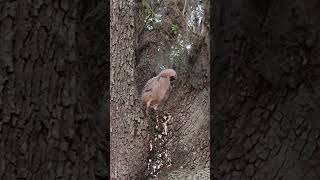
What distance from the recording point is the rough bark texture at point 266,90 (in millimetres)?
245

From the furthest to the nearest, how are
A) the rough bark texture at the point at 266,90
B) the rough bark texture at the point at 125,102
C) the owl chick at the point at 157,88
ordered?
the owl chick at the point at 157,88 → the rough bark texture at the point at 125,102 → the rough bark texture at the point at 266,90

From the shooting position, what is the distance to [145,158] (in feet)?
8.11

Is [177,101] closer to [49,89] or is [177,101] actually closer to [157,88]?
[157,88]

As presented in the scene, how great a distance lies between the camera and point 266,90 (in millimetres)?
250

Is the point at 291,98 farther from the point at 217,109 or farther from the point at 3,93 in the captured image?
the point at 3,93

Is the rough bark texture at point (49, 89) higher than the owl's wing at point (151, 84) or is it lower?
lower

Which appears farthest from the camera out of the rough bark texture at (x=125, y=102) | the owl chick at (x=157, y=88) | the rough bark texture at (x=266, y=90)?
the owl chick at (x=157, y=88)

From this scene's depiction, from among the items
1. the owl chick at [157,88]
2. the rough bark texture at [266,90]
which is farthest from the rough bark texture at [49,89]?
the owl chick at [157,88]

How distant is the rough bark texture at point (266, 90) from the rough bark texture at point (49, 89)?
63 millimetres

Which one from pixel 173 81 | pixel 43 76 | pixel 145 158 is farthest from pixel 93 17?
pixel 173 81

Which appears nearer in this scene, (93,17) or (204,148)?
(93,17)

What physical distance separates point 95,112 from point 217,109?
63 mm

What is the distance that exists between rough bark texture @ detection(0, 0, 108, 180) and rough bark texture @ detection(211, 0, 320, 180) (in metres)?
0.06

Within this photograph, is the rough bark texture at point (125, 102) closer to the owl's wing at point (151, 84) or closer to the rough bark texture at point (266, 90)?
the owl's wing at point (151, 84)
